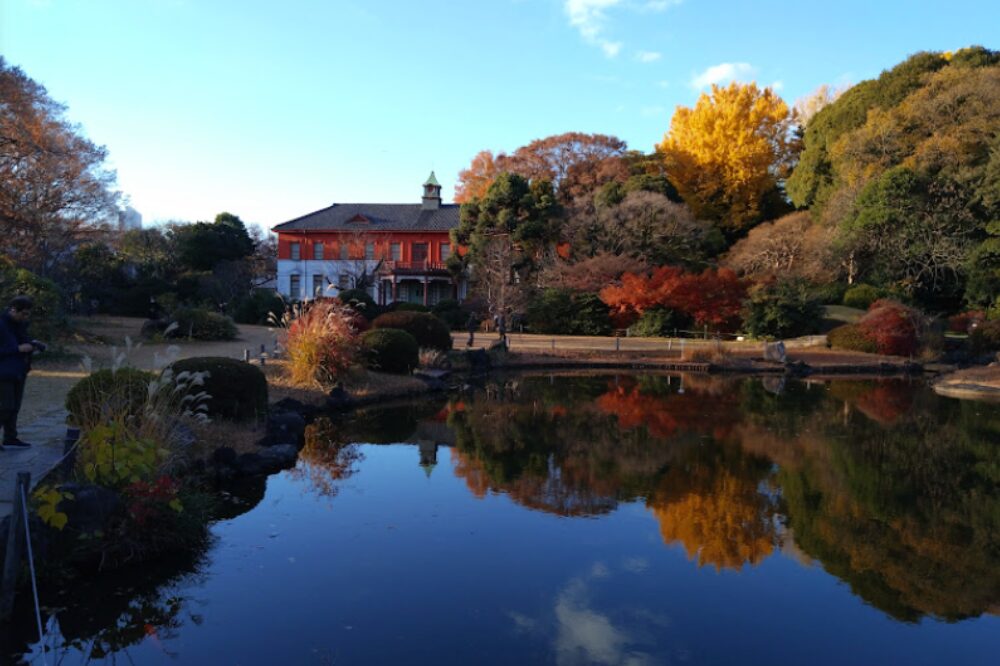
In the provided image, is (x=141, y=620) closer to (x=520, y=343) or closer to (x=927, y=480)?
(x=927, y=480)

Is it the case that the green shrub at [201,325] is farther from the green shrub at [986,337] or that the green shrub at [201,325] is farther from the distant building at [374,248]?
the green shrub at [986,337]

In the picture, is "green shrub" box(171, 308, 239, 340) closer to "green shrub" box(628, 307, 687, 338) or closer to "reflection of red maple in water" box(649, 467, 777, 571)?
"green shrub" box(628, 307, 687, 338)

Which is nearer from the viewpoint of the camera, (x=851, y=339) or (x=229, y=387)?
(x=229, y=387)

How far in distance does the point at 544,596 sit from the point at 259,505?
3.40 m

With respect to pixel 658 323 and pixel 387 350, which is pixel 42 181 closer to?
pixel 387 350

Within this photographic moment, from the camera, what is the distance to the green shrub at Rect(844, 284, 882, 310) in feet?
89.8

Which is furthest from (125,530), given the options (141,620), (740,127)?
(740,127)

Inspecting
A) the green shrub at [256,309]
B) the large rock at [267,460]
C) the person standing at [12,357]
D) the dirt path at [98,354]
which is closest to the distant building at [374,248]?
the green shrub at [256,309]

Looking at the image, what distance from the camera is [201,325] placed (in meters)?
20.3

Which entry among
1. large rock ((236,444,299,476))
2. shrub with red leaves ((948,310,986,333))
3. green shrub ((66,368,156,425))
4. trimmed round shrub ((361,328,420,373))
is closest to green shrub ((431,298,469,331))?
trimmed round shrub ((361,328,420,373))

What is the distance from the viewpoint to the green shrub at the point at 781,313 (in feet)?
84.5

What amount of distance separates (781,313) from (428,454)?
19.5 metres

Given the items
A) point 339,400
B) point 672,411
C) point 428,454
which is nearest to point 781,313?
point 672,411

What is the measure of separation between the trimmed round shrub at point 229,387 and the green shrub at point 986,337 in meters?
22.8
